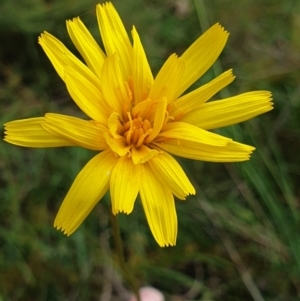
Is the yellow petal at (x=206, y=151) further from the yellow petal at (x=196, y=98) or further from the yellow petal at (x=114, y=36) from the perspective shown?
the yellow petal at (x=114, y=36)

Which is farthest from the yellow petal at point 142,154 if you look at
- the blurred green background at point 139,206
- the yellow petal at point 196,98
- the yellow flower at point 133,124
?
the blurred green background at point 139,206

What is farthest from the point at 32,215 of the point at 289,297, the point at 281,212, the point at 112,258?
the point at 289,297

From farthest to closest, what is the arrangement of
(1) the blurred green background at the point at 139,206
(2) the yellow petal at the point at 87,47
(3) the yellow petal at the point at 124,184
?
(1) the blurred green background at the point at 139,206, (2) the yellow petal at the point at 87,47, (3) the yellow petal at the point at 124,184

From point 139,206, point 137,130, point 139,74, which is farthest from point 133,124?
point 139,206

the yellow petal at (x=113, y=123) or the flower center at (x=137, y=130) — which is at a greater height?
the yellow petal at (x=113, y=123)

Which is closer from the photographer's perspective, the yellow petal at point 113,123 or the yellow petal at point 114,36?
the yellow petal at point 113,123

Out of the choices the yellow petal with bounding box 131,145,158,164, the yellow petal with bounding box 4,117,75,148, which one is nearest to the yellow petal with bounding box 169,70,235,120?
the yellow petal with bounding box 131,145,158,164

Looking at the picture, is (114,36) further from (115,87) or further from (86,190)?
(86,190)
